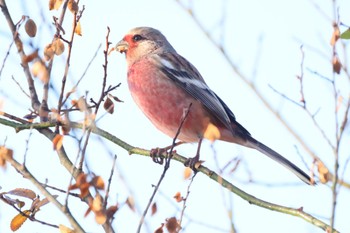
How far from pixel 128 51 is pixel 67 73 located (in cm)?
344

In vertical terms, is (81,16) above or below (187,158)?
above

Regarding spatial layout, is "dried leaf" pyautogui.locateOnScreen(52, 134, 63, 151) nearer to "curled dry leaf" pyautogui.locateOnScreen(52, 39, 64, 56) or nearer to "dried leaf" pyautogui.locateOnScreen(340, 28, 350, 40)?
"curled dry leaf" pyautogui.locateOnScreen(52, 39, 64, 56)

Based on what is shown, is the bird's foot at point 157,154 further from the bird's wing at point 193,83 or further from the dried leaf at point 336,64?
the dried leaf at point 336,64

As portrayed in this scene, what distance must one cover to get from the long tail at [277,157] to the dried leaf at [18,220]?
3030 mm

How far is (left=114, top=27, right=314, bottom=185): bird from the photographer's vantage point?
22.4 ft

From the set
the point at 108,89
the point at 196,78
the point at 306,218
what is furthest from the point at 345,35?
the point at 196,78

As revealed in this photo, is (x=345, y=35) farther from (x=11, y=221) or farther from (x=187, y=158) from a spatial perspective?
(x=11, y=221)

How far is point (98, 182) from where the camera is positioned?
12.0 ft

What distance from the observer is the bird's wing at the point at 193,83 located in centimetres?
707

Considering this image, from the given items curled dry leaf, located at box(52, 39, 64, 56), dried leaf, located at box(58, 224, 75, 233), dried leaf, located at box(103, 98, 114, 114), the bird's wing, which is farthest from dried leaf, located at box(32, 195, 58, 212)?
the bird's wing

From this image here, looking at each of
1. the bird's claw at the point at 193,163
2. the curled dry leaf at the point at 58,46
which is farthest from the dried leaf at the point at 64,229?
the bird's claw at the point at 193,163

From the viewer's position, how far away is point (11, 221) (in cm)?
439

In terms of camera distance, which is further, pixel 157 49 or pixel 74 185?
pixel 157 49

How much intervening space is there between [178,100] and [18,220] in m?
2.90
